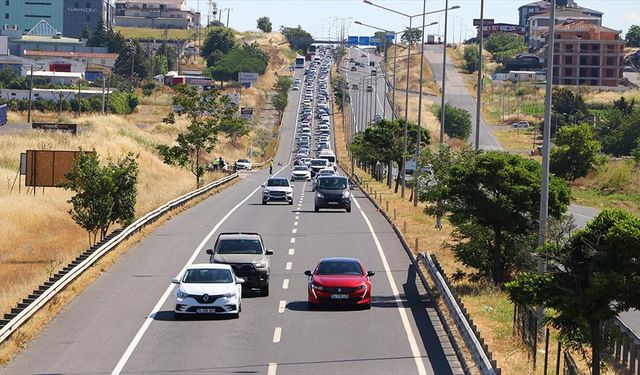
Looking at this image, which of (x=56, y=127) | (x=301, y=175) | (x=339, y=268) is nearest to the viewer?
(x=339, y=268)

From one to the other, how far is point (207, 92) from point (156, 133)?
57.7 m

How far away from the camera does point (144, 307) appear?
30.5 metres

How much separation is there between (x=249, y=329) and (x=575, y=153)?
244 feet

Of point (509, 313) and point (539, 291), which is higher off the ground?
point (539, 291)

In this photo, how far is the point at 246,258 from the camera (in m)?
33.2

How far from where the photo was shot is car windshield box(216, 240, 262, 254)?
34.1m

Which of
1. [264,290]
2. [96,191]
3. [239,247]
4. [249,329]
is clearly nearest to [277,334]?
[249,329]

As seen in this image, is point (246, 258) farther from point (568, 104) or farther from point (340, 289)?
point (568, 104)

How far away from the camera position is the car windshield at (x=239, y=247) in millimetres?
34094

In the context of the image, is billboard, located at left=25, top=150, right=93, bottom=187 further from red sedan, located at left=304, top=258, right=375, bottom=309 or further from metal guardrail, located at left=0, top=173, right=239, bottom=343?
red sedan, located at left=304, top=258, right=375, bottom=309

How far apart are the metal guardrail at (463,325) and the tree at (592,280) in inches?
47.5

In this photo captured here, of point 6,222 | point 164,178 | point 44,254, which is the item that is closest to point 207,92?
point 164,178

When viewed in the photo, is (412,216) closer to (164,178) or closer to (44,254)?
(44,254)

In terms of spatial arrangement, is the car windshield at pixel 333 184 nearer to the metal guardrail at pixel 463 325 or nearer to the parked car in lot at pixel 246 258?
the parked car in lot at pixel 246 258
